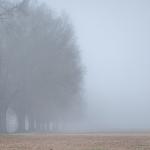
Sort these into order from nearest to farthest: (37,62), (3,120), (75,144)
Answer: (75,144)
(37,62)
(3,120)

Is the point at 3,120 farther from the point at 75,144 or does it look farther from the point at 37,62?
the point at 75,144

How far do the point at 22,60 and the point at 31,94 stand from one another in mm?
5615

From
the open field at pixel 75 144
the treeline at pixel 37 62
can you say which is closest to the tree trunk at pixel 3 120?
the treeline at pixel 37 62

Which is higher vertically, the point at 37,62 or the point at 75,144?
the point at 37,62

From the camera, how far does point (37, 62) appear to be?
4306 centimetres

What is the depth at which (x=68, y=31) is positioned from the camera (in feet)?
155

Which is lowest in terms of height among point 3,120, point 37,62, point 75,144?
point 75,144

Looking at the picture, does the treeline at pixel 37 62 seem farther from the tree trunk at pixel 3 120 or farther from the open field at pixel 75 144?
the open field at pixel 75 144

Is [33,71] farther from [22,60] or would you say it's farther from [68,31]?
[68,31]

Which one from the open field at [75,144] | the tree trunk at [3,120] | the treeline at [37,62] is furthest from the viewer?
the tree trunk at [3,120]

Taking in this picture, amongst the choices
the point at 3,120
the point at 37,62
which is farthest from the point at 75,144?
the point at 3,120

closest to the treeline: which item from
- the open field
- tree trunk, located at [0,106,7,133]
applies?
tree trunk, located at [0,106,7,133]

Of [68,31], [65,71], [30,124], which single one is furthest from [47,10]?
[30,124]

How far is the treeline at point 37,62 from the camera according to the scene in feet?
137
